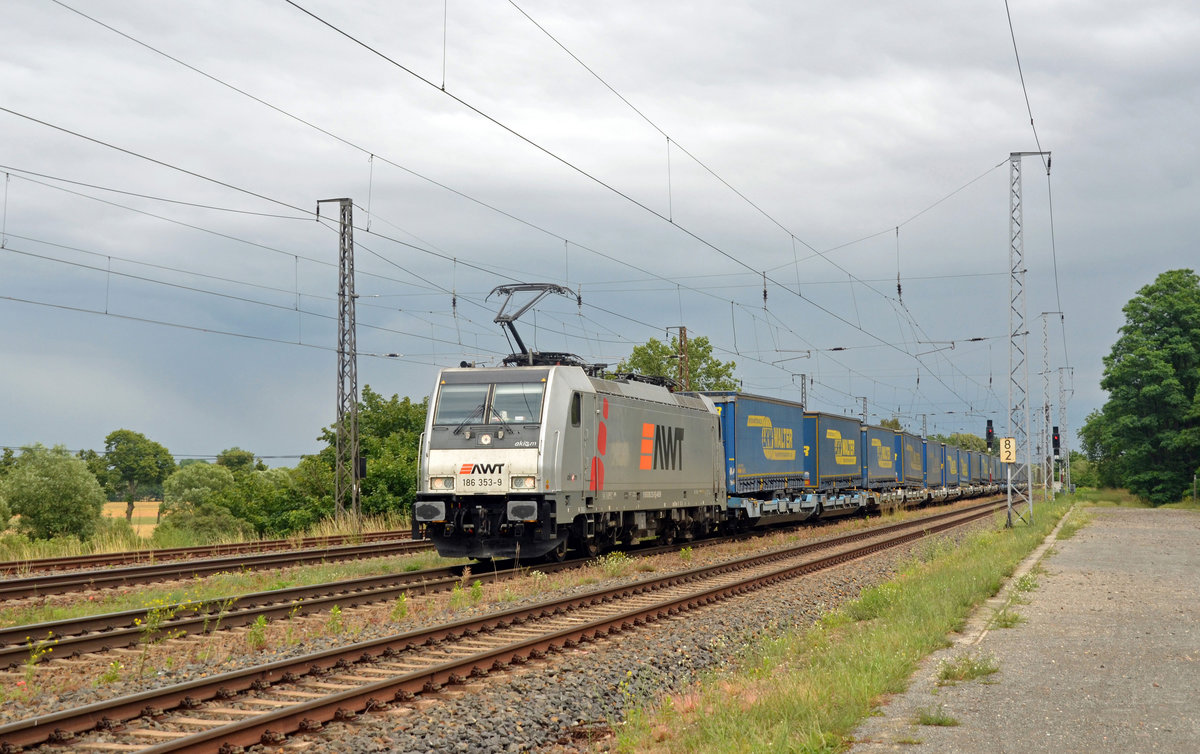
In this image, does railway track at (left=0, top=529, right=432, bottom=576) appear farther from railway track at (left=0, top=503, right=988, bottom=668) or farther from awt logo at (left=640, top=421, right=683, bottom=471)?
railway track at (left=0, top=503, right=988, bottom=668)

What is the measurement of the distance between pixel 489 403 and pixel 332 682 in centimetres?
930

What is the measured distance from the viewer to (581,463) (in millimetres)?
18312

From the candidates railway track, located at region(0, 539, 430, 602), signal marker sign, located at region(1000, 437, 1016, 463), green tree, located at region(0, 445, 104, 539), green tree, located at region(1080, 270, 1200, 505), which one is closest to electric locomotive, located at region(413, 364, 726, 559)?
railway track, located at region(0, 539, 430, 602)

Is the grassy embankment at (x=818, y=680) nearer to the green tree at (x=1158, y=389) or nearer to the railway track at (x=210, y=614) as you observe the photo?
the railway track at (x=210, y=614)

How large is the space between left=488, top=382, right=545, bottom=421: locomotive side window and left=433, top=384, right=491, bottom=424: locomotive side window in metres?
0.24

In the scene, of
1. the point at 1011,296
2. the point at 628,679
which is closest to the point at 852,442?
the point at 1011,296

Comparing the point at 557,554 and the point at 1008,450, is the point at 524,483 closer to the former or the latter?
the point at 557,554

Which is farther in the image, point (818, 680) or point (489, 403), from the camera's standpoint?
point (489, 403)

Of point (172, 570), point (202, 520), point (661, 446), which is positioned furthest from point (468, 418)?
point (202, 520)

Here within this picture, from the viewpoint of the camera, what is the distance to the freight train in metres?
17.4

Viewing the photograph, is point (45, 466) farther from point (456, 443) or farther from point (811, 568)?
point (811, 568)

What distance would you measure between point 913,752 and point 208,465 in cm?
10369

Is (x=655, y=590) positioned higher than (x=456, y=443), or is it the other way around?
(x=456, y=443)

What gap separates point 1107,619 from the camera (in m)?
12.4
